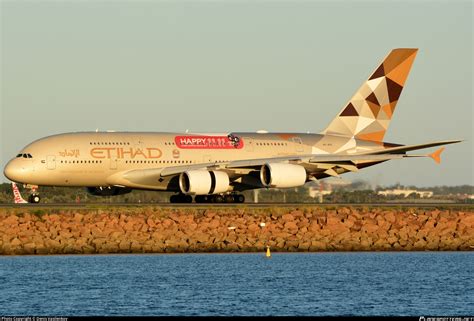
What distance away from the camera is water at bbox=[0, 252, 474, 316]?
3622 cm

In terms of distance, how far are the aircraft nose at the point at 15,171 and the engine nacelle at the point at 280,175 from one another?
42.3 ft

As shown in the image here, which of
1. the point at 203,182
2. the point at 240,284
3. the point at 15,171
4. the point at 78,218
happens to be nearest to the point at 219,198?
the point at 203,182

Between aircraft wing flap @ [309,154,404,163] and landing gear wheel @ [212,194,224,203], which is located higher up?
aircraft wing flap @ [309,154,404,163]

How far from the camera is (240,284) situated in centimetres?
4153

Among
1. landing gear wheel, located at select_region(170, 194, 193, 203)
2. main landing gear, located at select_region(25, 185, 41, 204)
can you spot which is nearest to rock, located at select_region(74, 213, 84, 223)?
main landing gear, located at select_region(25, 185, 41, 204)

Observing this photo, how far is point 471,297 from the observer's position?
3884 centimetres

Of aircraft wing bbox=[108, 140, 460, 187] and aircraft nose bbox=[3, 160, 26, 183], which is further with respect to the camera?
aircraft wing bbox=[108, 140, 460, 187]

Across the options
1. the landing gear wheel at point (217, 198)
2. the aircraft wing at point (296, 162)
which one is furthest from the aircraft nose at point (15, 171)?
the landing gear wheel at point (217, 198)

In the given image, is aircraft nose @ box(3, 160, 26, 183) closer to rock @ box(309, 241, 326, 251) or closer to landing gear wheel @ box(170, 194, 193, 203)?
landing gear wheel @ box(170, 194, 193, 203)

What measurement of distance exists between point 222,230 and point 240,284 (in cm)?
1103

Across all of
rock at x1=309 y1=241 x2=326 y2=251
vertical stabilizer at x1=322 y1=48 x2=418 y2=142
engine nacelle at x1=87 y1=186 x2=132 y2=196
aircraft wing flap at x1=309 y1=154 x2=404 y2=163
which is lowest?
rock at x1=309 y1=241 x2=326 y2=251

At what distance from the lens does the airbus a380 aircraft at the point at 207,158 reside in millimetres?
63719

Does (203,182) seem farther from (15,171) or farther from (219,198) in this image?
(15,171)

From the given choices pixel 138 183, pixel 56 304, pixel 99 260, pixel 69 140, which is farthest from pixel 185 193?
pixel 56 304
